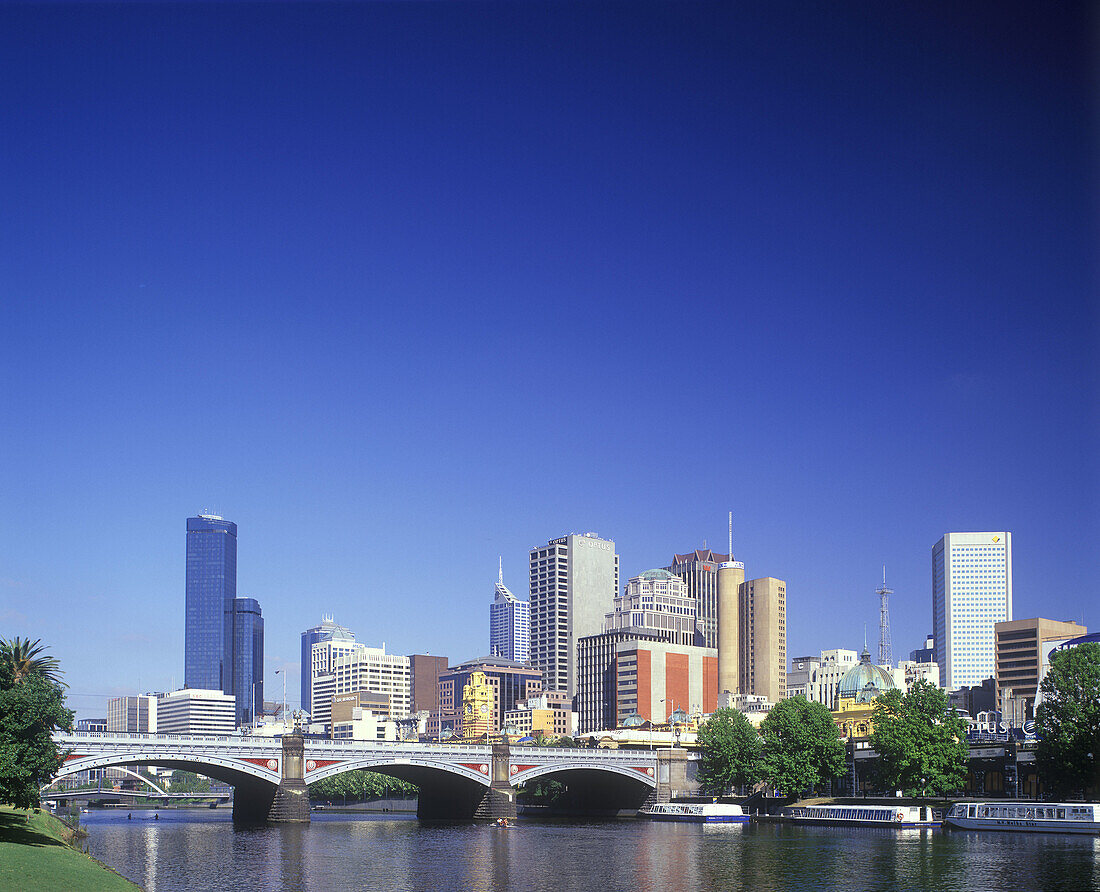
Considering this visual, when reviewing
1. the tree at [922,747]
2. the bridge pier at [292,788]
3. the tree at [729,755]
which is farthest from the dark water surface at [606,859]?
the tree at [729,755]

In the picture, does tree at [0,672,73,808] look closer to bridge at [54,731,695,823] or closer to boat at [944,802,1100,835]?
bridge at [54,731,695,823]

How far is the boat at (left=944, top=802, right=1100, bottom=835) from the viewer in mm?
110062

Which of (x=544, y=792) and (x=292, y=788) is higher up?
(x=292, y=788)

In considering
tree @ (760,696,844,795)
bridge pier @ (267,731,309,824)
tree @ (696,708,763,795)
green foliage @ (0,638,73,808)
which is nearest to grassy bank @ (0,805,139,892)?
green foliage @ (0,638,73,808)

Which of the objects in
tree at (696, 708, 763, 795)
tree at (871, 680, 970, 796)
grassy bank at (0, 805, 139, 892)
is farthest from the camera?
tree at (696, 708, 763, 795)

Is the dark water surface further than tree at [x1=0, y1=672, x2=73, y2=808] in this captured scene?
Yes

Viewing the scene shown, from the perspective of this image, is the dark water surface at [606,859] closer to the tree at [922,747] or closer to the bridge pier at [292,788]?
the bridge pier at [292,788]

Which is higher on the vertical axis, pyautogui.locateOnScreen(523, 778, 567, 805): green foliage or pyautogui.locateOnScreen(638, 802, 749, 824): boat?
pyautogui.locateOnScreen(638, 802, 749, 824): boat

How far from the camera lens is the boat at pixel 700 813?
14612cm

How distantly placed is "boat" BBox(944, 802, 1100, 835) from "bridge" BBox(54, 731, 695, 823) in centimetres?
5442

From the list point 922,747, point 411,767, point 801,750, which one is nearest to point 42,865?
point 411,767

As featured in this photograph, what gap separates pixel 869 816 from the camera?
129125 mm

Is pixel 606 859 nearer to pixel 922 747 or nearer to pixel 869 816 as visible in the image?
pixel 869 816

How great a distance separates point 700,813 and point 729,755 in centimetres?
1412
